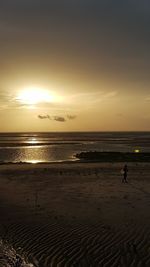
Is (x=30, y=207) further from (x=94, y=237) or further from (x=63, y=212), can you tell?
(x=94, y=237)

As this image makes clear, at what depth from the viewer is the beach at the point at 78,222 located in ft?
43.0

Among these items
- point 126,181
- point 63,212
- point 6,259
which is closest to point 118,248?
point 6,259

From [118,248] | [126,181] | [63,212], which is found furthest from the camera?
[126,181]

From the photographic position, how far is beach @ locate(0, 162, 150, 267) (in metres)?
13.1

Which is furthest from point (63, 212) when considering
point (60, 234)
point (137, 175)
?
point (137, 175)

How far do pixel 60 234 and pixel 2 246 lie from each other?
8.98 ft

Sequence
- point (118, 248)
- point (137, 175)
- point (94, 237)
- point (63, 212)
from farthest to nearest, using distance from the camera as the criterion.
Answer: point (137, 175)
point (63, 212)
point (94, 237)
point (118, 248)

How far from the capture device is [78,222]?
17469 millimetres

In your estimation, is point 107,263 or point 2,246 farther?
point 2,246

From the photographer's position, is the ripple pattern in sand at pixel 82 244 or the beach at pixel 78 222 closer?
the ripple pattern in sand at pixel 82 244

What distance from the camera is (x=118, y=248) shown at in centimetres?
1374

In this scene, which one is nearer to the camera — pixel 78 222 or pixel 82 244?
pixel 82 244

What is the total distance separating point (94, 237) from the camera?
49.4 feet

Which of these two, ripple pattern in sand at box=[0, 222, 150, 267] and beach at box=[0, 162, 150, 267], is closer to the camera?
ripple pattern in sand at box=[0, 222, 150, 267]
